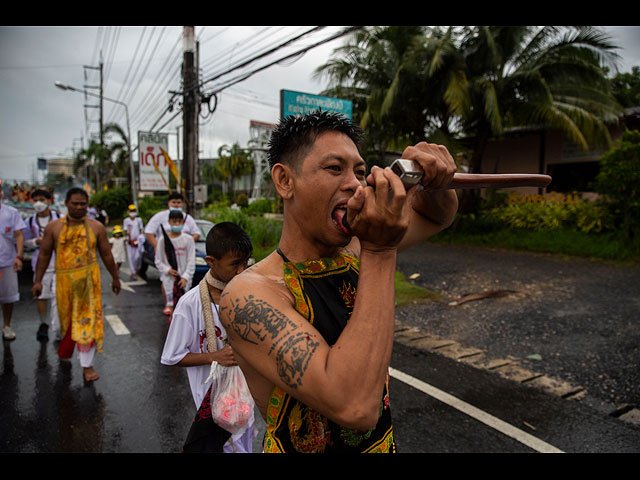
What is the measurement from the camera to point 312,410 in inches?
53.3

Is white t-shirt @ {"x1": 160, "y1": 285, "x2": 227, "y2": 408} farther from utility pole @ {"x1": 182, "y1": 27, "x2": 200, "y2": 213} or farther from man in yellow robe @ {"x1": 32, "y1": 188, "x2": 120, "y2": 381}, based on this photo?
utility pole @ {"x1": 182, "y1": 27, "x2": 200, "y2": 213}

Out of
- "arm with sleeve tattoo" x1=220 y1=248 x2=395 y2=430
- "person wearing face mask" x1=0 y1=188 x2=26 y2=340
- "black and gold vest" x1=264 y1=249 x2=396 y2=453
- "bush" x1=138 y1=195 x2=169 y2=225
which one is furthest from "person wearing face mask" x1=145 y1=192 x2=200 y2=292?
"bush" x1=138 y1=195 x2=169 y2=225

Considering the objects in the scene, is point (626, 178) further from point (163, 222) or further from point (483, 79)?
point (163, 222)

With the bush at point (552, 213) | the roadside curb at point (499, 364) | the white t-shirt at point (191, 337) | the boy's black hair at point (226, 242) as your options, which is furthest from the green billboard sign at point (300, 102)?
the bush at point (552, 213)

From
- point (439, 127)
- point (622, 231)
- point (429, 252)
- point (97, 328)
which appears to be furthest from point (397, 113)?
point (97, 328)

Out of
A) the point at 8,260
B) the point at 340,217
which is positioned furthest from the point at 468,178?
the point at 8,260

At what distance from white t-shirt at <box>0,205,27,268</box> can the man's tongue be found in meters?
6.32

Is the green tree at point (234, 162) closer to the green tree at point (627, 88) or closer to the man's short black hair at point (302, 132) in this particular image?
the green tree at point (627, 88)

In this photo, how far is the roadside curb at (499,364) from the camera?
4133 millimetres

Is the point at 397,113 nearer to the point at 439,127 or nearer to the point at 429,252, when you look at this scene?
the point at 439,127

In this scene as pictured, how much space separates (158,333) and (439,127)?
Answer: 12858mm

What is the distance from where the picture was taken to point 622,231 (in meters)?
11.2

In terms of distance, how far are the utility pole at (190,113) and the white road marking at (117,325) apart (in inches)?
227

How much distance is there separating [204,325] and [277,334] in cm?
171
